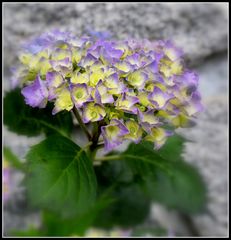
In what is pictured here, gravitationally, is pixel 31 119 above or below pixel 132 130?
above

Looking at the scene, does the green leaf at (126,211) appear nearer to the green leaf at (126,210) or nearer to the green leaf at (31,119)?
the green leaf at (126,210)

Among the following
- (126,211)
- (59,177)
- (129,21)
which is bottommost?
(59,177)

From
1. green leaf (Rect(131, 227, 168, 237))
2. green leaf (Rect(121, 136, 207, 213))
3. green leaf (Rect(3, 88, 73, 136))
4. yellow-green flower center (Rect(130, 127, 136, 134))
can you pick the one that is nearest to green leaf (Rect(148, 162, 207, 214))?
green leaf (Rect(121, 136, 207, 213))

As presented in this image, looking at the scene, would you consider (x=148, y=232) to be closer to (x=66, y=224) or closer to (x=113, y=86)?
(x=66, y=224)

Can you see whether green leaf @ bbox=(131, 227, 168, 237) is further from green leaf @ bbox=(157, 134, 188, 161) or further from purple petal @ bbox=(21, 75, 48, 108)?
purple petal @ bbox=(21, 75, 48, 108)

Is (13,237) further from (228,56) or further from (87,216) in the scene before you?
(228,56)

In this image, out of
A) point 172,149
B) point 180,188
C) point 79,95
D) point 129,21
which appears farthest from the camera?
point 180,188

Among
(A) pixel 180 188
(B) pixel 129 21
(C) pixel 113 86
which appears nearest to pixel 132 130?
(C) pixel 113 86

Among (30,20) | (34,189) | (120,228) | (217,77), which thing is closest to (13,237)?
(120,228)
